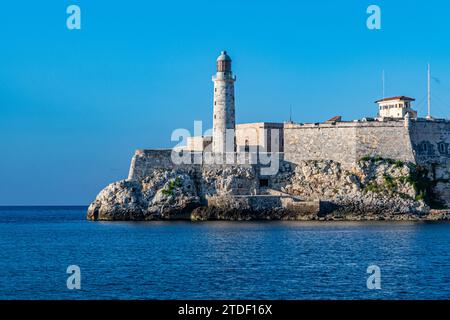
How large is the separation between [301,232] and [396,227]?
5.56 metres

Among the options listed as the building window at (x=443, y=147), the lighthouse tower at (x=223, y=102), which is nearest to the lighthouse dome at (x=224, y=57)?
the lighthouse tower at (x=223, y=102)

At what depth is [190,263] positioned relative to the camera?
2422 centimetres

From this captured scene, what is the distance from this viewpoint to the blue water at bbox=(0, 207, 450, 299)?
18.8 m

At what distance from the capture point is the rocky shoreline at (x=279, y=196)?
1645 inches

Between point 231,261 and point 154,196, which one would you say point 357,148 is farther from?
point 231,261

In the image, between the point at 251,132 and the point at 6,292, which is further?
the point at 251,132

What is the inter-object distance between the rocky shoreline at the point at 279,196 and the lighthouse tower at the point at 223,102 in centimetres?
216

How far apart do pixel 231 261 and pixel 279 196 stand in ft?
60.4

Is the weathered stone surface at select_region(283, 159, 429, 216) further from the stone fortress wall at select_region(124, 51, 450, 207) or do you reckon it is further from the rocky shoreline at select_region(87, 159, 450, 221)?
the stone fortress wall at select_region(124, 51, 450, 207)

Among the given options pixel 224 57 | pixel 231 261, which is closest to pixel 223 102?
pixel 224 57

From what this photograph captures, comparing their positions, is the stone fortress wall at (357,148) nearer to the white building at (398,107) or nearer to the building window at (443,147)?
the building window at (443,147)

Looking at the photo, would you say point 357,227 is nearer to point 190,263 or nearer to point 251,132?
point 251,132
